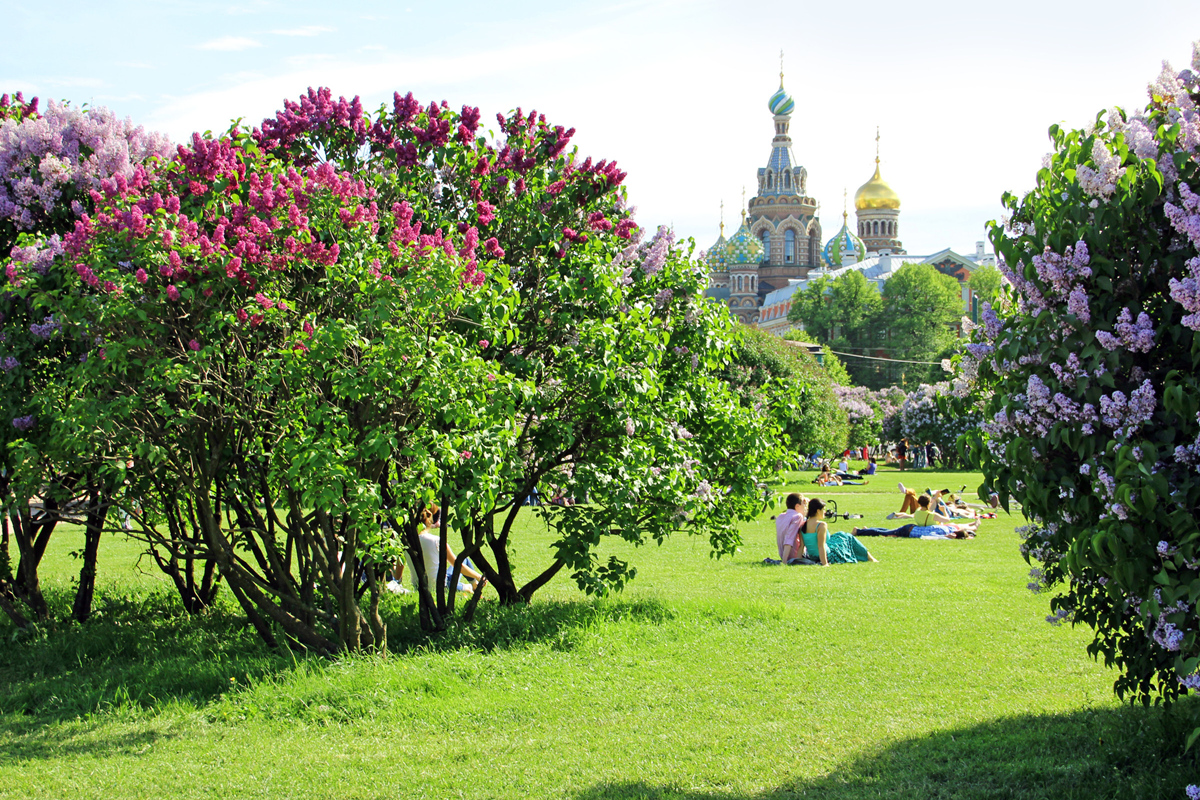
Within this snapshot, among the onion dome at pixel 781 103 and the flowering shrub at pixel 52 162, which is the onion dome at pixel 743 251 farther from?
the flowering shrub at pixel 52 162

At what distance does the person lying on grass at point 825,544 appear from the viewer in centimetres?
1357

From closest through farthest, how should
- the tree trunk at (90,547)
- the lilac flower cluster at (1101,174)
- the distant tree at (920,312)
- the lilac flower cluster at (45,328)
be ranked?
1. the lilac flower cluster at (1101,174)
2. the lilac flower cluster at (45,328)
3. the tree trunk at (90,547)
4. the distant tree at (920,312)

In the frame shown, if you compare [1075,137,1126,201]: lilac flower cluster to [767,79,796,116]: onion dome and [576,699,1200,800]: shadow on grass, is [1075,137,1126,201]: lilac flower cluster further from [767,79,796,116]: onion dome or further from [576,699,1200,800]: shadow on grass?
[767,79,796,116]: onion dome

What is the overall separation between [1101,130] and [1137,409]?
1.24m

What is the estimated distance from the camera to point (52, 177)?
7.77m

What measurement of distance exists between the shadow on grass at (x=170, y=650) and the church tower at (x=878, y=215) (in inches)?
4632

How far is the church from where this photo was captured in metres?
122

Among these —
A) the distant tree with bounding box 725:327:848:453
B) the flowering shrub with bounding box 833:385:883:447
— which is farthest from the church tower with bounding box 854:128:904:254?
the distant tree with bounding box 725:327:848:453

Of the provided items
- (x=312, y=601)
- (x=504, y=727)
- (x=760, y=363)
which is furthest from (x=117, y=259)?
(x=760, y=363)

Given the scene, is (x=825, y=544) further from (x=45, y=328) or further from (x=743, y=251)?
(x=743, y=251)

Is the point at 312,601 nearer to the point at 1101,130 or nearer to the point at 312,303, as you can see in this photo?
the point at 312,303

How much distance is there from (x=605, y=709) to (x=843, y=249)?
12200cm

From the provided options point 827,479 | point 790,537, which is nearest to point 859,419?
point 827,479

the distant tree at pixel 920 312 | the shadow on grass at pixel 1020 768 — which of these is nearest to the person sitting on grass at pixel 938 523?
the shadow on grass at pixel 1020 768
